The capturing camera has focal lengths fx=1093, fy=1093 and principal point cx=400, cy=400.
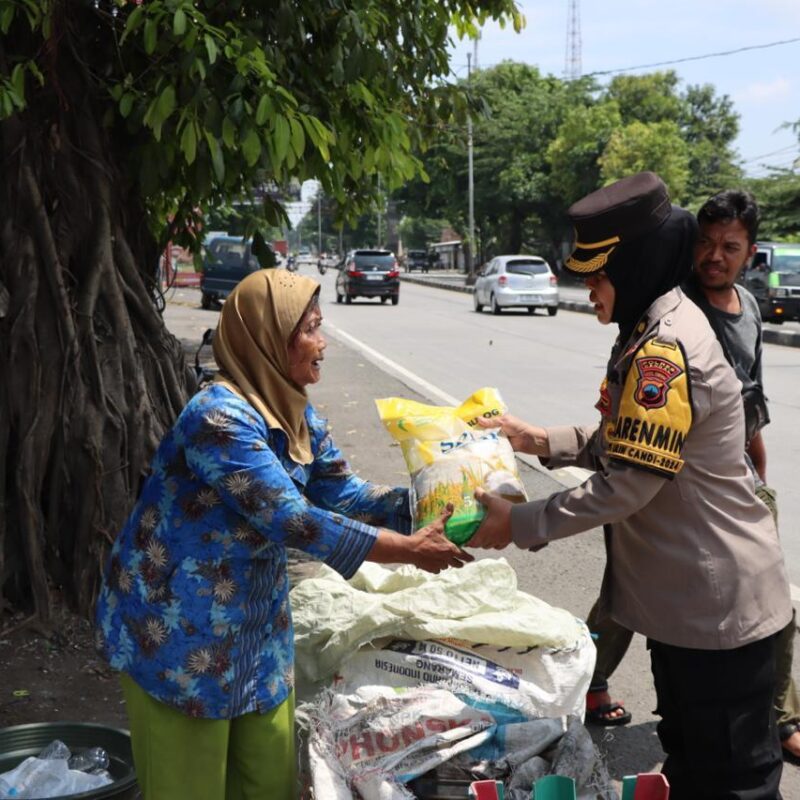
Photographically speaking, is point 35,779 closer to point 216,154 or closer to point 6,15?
point 216,154

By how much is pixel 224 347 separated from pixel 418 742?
1043 mm

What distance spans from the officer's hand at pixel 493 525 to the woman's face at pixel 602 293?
0.52 m

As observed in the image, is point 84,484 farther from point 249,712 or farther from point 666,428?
point 666,428

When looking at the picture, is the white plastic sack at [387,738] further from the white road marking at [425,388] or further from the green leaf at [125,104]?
the green leaf at [125,104]

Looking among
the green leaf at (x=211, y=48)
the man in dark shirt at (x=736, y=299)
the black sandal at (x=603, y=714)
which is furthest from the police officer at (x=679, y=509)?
the green leaf at (x=211, y=48)

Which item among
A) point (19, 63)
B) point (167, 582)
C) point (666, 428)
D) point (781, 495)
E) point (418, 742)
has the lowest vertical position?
point (781, 495)

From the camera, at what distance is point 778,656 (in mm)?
3482

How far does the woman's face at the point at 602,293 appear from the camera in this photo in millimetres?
2516

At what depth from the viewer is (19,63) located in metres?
4.06

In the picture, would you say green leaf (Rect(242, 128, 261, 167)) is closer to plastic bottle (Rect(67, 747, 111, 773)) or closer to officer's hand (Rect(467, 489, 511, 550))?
officer's hand (Rect(467, 489, 511, 550))

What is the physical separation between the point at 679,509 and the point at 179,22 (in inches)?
98.4

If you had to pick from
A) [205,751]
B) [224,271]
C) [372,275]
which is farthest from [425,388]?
[372,275]

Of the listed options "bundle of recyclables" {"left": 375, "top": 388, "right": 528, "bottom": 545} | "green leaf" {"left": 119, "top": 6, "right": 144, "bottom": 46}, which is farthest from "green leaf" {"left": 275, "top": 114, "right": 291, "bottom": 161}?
"bundle of recyclables" {"left": 375, "top": 388, "right": 528, "bottom": 545}

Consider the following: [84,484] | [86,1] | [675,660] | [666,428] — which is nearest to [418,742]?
[675,660]
